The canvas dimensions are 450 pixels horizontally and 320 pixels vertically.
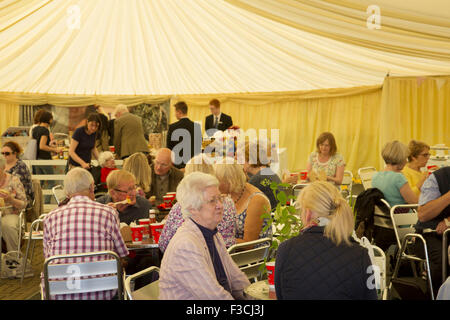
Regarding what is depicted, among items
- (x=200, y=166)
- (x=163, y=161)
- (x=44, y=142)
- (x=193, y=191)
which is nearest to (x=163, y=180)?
(x=163, y=161)

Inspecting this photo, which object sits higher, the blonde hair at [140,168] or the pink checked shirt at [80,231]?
the blonde hair at [140,168]

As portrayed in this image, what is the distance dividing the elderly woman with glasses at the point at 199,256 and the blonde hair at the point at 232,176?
1042mm

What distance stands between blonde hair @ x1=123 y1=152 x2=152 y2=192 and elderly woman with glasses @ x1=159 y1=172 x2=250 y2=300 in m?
2.53

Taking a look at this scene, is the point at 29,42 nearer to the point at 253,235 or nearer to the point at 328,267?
the point at 253,235

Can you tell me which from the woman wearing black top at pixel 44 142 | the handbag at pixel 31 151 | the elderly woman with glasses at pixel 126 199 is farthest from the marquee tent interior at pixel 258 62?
the elderly woman with glasses at pixel 126 199

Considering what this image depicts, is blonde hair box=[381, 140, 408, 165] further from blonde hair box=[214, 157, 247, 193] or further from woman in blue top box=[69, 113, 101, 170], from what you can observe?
woman in blue top box=[69, 113, 101, 170]

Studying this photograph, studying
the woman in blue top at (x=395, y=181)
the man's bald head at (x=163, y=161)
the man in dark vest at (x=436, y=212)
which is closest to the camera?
the man in dark vest at (x=436, y=212)

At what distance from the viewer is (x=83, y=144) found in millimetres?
7277

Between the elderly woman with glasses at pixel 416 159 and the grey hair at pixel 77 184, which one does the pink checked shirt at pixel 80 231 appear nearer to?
the grey hair at pixel 77 184

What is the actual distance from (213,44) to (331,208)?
562cm

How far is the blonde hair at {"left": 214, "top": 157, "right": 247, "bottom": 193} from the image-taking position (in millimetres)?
3846

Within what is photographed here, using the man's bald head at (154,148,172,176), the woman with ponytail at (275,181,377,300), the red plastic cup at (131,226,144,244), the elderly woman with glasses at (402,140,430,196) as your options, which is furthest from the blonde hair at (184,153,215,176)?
the elderly woman with glasses at (402,140,430,196)

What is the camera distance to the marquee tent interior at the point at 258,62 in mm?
3742
